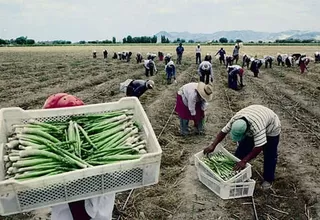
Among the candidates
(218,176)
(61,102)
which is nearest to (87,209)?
(61,102)

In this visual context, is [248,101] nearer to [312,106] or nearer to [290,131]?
[312,106]

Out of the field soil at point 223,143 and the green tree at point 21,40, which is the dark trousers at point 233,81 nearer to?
the field soil at point 223,143

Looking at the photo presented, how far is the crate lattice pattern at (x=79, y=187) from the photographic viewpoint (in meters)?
2.31

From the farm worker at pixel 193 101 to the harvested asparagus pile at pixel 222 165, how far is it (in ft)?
6.46

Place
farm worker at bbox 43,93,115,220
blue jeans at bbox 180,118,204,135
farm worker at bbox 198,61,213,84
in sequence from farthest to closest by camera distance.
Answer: farm worker at bbox 198,61,213,84 → blue jeans at bbox 180,118,204,135 → farm worker at bbox 43,93,115,220

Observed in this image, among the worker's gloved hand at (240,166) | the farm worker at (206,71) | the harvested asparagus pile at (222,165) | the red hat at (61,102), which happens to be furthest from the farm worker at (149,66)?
the red hat at (61,102)

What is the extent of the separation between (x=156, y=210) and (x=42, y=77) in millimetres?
15579

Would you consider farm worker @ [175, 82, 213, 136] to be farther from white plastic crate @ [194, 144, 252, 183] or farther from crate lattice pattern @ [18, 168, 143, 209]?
crate lattice pattern @ [18, 168, 143, 209]

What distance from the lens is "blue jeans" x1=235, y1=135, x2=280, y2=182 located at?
5492 mm

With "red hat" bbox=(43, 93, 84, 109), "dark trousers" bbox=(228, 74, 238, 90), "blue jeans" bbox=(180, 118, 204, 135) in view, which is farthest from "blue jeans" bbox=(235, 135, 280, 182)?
"dark trousers" bbox=(228, 74, 238, 90)

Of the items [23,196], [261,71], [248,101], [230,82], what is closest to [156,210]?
[23,196]

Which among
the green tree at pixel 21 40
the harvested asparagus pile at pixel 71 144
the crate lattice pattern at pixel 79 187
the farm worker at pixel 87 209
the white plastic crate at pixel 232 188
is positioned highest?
the harvested asparagus pile at pixel 71 144

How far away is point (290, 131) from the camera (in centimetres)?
901

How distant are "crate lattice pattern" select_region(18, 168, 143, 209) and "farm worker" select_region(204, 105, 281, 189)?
2.49 m
